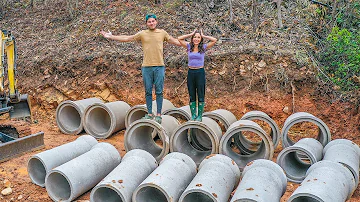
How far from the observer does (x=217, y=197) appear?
5090mm

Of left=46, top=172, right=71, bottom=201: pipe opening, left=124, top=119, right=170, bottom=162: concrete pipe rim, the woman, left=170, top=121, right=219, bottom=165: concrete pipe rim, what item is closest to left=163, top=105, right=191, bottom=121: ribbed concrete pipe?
left=170, top=121, right=219, bottom=165: concrete pipe rim

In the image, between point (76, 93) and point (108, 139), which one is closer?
point (108, 139)

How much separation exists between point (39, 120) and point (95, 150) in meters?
5.02

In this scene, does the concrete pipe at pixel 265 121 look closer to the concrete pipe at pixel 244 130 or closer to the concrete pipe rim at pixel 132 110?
the concrete pipe at pixel 244 130

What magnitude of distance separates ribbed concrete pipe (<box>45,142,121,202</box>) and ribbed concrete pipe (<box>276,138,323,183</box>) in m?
3.16

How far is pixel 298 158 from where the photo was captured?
7.61m

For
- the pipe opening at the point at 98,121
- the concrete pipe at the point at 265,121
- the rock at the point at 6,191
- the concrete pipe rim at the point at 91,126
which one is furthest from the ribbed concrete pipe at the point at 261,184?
the pipe opening at the point at 98,121

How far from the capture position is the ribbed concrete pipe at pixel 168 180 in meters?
5.28

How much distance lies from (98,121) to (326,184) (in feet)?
20.3

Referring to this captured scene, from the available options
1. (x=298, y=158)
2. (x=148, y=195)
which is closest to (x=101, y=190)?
(x=148, y=195)

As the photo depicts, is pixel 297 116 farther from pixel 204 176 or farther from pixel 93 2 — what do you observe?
pixel 93 2

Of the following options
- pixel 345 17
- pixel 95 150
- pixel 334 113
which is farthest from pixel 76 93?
pixel 345 17

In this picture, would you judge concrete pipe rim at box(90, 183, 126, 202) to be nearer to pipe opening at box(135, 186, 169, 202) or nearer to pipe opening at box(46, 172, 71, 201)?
pipe opening at box(135, 186, 169, 202)

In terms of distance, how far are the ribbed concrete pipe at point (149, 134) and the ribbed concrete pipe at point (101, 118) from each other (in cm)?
98
